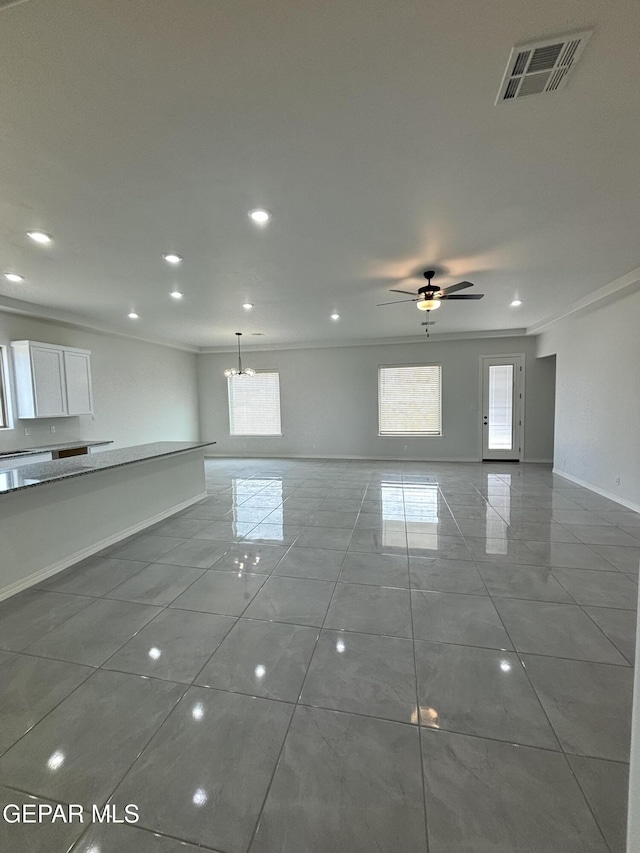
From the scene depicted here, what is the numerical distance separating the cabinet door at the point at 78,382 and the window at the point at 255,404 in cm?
370

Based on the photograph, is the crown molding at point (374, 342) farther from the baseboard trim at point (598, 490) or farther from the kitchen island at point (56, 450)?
the kitchen island at point (56, 450)

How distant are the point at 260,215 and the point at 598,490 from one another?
5.71 meters

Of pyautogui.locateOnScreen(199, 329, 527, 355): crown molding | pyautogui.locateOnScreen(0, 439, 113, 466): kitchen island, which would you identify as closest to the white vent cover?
pyautogui.locateOnScreen(0, 439, 113, 466): kitchen island

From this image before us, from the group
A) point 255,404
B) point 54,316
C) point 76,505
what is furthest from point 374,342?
point 76,505

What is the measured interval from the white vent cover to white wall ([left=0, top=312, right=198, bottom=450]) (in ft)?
19.8

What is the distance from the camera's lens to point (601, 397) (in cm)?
500

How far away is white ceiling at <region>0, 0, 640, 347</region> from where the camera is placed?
52.2 inches

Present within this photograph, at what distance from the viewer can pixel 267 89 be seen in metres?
1.58

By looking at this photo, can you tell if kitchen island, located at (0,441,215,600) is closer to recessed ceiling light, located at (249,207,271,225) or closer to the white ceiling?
the white ceiling

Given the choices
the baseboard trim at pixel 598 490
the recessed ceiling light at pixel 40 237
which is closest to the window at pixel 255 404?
the recessed ceiling light at pixel 40 237

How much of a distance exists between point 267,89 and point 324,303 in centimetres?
352

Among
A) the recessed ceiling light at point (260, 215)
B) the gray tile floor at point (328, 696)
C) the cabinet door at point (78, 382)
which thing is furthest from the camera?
the cabinet door at point (78, 382)

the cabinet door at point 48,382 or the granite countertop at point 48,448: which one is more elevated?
the cabinet door at point 48,382

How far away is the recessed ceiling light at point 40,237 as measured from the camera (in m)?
2.87
